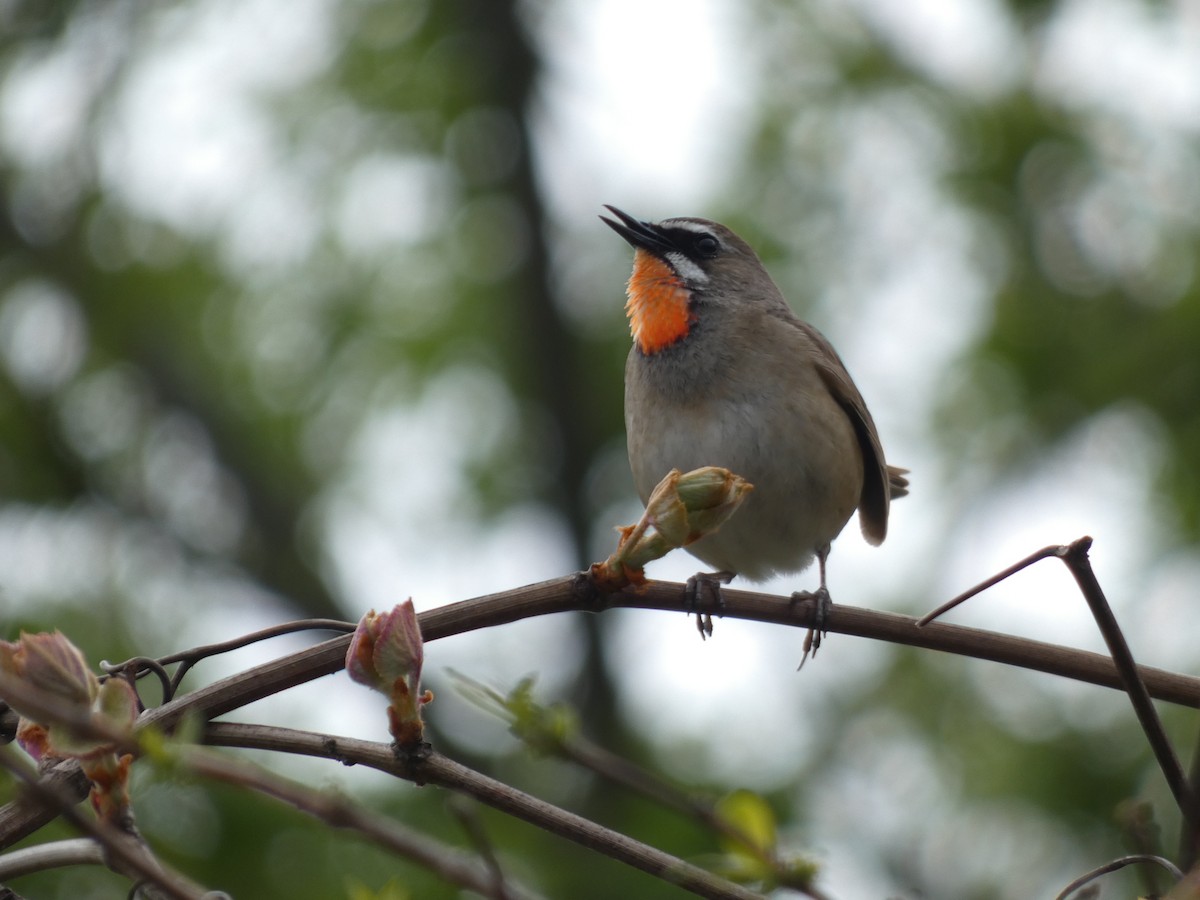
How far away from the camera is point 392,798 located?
19.9 feet

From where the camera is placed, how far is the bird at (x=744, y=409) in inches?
182

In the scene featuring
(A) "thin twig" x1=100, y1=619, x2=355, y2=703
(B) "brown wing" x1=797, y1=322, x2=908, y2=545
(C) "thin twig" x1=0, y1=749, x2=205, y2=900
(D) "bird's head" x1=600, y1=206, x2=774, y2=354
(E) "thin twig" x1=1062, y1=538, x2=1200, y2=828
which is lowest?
(C) "thin twig" x1=0, y1=749, x2=205, y2=900

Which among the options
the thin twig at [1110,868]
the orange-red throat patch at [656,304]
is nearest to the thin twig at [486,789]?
the thin twig at [1110,868]

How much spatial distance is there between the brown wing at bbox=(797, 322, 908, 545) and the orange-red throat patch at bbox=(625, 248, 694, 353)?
1.74 feet

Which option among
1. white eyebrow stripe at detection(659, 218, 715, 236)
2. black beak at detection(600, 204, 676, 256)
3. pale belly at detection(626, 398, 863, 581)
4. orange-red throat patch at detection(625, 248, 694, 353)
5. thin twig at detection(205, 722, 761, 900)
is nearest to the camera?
thin twig at detection(205, 722, 761, 900)

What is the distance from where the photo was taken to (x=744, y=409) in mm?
4699

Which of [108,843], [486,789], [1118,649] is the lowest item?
[108,843]

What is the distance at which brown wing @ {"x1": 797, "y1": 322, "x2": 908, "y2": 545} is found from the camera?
5047mm

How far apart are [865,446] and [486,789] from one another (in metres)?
3.87

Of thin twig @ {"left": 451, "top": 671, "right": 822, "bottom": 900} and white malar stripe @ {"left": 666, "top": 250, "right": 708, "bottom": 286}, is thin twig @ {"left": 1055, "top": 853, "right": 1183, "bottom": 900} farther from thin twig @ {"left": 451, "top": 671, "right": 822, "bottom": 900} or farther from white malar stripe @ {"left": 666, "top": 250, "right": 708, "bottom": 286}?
white malar stripe @ {"left": 666, "top": 250, "right": 708, "bottom": 286}

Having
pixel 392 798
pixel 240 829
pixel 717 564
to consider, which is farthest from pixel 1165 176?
pixel 240 829

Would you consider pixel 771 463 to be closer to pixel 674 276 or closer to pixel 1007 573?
pixel 674 276

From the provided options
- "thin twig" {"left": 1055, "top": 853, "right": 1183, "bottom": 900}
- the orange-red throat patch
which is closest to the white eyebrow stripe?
the orange-red throat patch

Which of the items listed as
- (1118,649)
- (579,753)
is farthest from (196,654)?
(1118,649)
